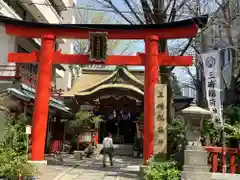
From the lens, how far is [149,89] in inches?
598

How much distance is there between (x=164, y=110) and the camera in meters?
13.9

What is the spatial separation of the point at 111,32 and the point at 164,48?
2928mm

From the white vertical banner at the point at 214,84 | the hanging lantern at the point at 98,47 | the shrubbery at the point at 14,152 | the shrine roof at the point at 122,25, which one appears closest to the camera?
the shrubbery at the point at 14,152

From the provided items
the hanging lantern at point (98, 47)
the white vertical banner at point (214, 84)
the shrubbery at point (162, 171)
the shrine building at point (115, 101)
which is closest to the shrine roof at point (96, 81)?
the shrine building at point (115, 101)

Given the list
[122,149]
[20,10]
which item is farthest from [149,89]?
[20,10]

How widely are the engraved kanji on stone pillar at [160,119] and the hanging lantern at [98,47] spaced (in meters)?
3.20

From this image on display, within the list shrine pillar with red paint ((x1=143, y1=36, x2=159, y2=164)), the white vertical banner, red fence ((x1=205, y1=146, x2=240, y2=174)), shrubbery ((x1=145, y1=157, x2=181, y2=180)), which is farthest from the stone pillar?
shrine pillar with red paint ((x1=143, y1=36, x2=159, y2=164))

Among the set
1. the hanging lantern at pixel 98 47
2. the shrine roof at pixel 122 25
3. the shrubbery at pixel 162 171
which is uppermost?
the shrine roof at pixel 122 25

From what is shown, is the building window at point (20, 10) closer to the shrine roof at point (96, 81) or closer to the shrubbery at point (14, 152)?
the shrine roof at point (96, 81)

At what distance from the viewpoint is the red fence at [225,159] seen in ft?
38.2

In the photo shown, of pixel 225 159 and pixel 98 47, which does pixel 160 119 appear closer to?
pixel 225 159

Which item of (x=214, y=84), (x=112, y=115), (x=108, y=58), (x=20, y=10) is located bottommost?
(x=112, y=115)

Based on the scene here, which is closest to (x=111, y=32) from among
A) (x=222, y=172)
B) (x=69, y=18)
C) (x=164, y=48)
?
(x=164, y=48)

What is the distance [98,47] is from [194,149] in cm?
687
